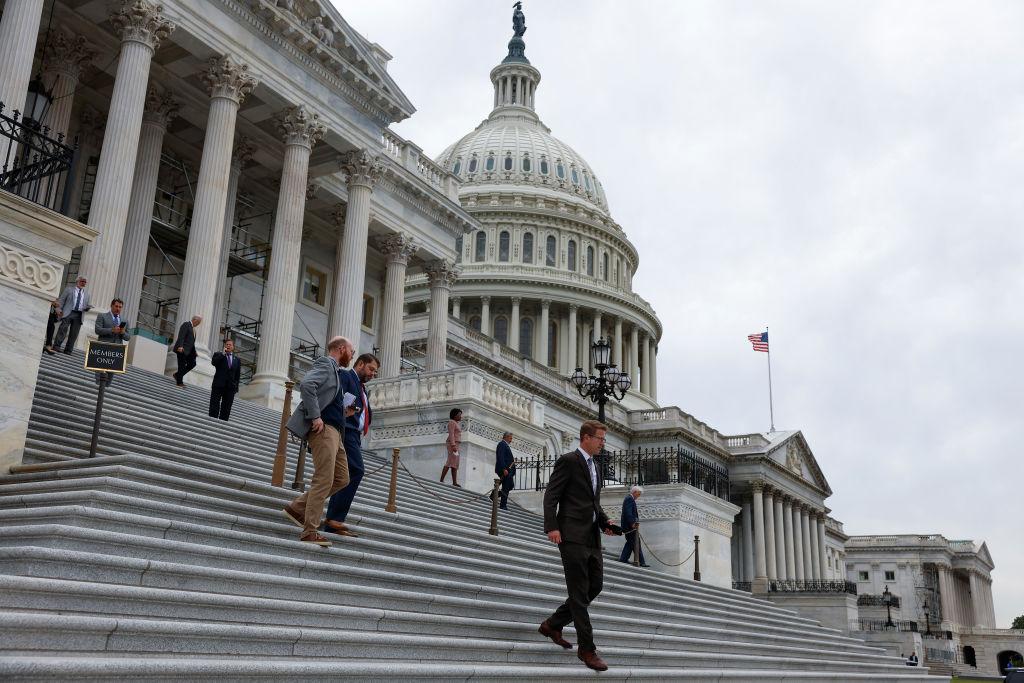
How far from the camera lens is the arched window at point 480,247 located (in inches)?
3487

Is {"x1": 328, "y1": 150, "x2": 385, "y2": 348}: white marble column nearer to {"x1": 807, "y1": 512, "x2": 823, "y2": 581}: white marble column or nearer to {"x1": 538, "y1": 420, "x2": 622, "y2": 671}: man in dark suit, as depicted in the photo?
{"x1": 538, "y1": 420, "x2": 622, "y2": 671}: man in dark suit

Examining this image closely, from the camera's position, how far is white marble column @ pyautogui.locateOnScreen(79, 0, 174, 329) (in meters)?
21.1

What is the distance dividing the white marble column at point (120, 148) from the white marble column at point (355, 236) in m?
7.74

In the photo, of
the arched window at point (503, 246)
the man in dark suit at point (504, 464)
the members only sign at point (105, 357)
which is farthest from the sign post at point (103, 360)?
the arched window at point (503, 246)

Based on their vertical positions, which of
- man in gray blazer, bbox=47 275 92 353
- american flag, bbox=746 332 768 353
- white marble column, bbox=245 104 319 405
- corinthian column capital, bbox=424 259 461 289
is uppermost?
american flag, bbox=746 332 768 353

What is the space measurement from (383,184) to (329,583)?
91.6ft

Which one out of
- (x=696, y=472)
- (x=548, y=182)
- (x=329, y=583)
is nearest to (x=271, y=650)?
(x=329, y=583)

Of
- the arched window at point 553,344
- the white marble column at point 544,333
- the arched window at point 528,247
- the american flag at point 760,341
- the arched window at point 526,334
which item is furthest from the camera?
the arched window at point 528,247

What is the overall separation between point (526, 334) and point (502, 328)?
2317mm

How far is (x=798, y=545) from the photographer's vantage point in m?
74.2

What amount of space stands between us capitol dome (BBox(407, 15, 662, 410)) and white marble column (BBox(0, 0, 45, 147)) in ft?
189

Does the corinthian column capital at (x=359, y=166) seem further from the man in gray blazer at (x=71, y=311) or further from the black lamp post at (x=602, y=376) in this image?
the man in gray blazer at (x=71, y=311)

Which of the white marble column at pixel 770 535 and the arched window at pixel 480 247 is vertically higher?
the arched window at pixel 480 247

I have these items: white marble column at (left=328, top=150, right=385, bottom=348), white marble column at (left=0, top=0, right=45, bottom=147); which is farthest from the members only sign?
white marble column at (left=328, top=150, right=385, bottom=348)
